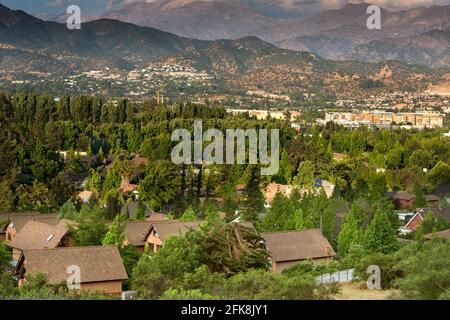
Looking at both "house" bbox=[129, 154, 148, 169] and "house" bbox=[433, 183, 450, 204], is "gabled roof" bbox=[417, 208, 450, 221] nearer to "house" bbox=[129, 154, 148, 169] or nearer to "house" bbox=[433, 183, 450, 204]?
"house" bbox=[433, 183, 450, 204]

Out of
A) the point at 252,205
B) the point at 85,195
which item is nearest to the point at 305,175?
the point at 85,195

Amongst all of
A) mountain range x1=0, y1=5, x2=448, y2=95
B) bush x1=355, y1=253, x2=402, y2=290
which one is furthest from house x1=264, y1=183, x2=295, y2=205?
mountain range x1=0, y1=5, x2=448, y2=95

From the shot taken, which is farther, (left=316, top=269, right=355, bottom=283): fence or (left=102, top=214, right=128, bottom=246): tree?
(left=102, top=214, right=128, bottom=246): tree

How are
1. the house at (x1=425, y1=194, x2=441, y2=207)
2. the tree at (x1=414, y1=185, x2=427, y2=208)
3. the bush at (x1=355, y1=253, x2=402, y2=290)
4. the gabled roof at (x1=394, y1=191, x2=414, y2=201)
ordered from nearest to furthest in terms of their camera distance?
1. the bush at (x1=355, y1=253, x2=402, y2=290)
2. the tree at (x1=414, y1=185, x2=427, y2=208)
3. the gabled roof at (x1=394, y1=191, x2=414, y2=201)
4. the house at (x1=425, y1=194, x2=441, y2=207)

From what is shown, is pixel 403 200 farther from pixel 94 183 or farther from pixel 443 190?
pixel 94 183

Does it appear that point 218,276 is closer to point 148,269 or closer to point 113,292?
point 148,269
